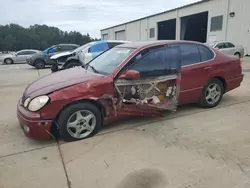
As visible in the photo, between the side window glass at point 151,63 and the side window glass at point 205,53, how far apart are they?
96 cm

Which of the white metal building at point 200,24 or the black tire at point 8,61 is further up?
the white metal building at point 200,24

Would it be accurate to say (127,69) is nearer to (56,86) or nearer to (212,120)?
(56,86)

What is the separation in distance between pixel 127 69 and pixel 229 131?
6.44ft

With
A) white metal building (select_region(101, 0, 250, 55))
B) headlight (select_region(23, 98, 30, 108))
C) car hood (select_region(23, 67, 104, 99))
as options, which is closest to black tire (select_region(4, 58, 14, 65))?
white metal building (select_region(101, 0, 250, 55))

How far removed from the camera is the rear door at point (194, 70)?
14.5 feet

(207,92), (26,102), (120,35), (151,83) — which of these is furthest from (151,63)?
(120,35)

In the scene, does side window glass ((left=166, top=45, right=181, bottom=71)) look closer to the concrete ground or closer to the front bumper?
the concrete ground

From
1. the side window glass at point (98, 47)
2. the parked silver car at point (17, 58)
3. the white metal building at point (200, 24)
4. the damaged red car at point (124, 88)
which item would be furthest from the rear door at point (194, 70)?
the parked silver car at point (17, 58)

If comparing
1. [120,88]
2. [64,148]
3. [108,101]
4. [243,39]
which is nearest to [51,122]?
[64,148]

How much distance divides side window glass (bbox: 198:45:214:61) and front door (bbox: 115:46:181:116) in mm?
638

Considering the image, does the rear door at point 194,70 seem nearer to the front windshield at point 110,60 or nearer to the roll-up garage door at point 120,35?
the front windshield at point 110,60

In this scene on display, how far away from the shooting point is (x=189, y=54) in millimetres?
4527

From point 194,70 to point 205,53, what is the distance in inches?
22.2

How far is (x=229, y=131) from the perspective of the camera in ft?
12.5
